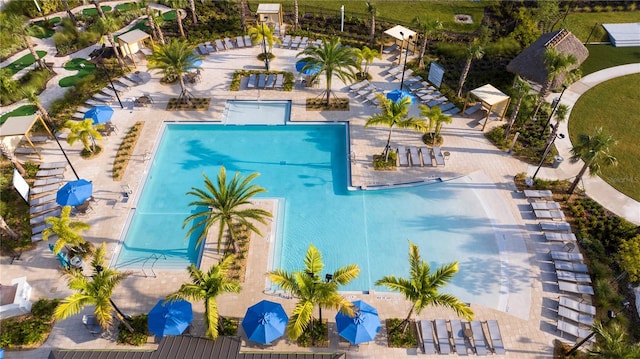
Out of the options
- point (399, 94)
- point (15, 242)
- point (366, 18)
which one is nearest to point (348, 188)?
point (399, 94)

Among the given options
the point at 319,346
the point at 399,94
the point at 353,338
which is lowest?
A: the point at 319,346

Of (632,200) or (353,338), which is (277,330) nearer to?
(353,338)

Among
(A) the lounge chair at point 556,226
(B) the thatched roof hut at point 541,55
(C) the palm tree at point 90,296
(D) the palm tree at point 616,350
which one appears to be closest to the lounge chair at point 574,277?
(A) the lounge chair at point 556,226

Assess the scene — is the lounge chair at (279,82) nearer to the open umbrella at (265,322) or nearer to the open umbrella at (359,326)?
the open umbrella at (265,322)

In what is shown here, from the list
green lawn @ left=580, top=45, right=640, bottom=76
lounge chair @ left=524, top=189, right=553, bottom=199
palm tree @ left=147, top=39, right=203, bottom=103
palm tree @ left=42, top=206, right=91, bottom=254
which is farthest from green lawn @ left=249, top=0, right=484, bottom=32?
Answer: palm tree @ left=42, top=206, right=91, bottom=254

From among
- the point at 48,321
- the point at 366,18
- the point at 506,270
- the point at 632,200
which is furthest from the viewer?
the point at 366,18

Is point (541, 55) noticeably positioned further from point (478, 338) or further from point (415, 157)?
point (478, 338)
